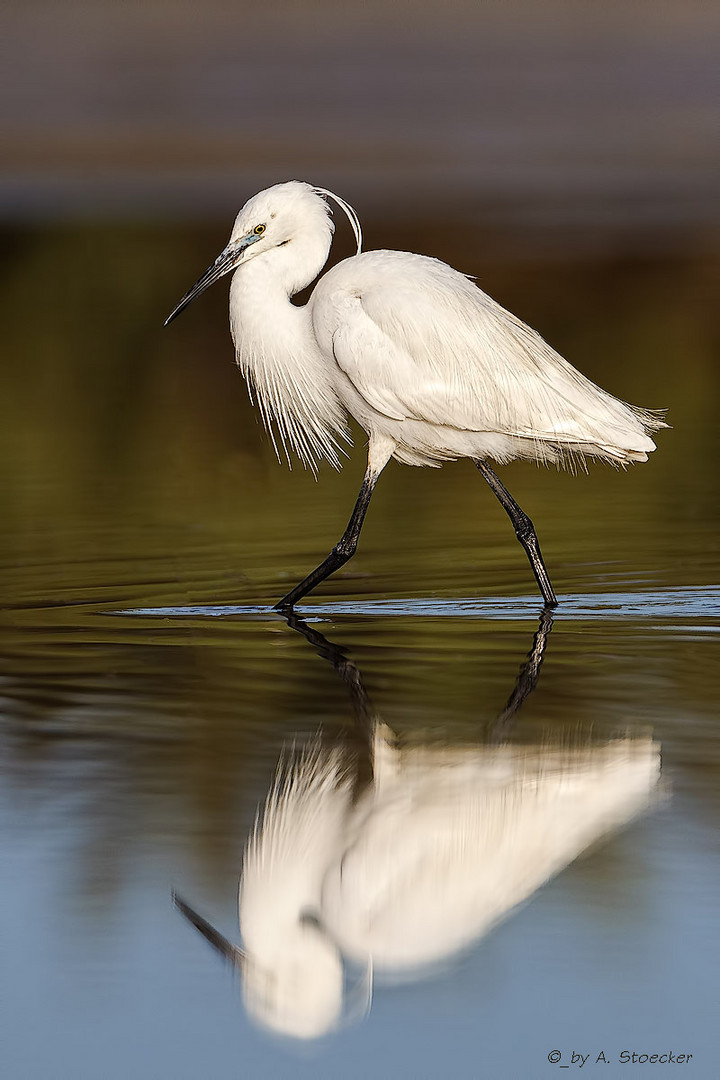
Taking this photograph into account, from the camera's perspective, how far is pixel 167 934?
12.6 feet

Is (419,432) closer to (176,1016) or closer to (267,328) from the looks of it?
(267,328)

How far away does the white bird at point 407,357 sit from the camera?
7633 mm

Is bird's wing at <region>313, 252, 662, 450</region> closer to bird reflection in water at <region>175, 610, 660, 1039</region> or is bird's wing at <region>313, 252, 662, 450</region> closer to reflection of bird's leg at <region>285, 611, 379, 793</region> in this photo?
reflection of bird's leg at <region>285, 611, 379, 793</region>

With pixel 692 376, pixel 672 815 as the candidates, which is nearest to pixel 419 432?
pixel 672 815

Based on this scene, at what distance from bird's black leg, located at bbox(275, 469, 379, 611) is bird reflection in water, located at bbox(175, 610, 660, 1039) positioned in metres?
2.33

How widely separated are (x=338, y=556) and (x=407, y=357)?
851 millimetres

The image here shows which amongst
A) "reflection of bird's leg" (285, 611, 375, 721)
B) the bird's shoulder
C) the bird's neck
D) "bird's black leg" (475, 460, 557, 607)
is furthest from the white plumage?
the bird's neck

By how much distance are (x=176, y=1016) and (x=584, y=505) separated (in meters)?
7.38

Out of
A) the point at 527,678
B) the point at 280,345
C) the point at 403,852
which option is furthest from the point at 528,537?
the point at 403,852

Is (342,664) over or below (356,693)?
below

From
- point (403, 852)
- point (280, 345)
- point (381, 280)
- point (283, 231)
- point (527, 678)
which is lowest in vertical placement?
point (527, 678)

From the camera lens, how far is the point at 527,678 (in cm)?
617

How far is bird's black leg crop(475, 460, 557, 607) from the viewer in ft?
25.2

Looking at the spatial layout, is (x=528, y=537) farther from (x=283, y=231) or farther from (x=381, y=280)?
(x=283, y=231)
